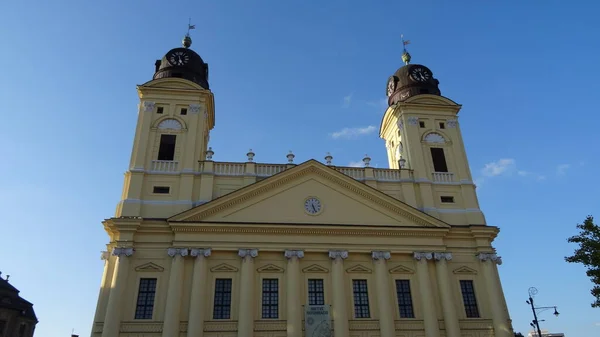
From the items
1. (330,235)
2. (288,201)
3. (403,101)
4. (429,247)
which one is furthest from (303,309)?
(403,101)

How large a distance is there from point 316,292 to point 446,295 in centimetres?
658

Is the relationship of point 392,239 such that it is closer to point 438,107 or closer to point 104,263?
point 438,107

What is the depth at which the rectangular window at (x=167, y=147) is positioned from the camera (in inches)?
974

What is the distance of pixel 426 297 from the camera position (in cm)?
2133

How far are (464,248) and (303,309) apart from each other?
9750 millimetres

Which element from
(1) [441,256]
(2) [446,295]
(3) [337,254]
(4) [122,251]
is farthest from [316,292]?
(4) [122,251]

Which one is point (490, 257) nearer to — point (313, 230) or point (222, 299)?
point (313, 230)

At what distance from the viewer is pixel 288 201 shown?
23172 millimetres

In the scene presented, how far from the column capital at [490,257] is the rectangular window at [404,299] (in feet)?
14.3

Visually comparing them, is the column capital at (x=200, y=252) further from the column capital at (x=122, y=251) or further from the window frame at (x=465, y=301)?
the window frame at (x=465, y=301)

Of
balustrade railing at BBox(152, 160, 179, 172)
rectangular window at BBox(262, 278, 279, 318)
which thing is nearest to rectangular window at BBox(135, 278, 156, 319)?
rectangular window at BBox(262, 278, 279, 318)

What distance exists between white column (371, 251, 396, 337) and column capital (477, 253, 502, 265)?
16.8 feet

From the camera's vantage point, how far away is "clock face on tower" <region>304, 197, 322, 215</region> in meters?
23.1

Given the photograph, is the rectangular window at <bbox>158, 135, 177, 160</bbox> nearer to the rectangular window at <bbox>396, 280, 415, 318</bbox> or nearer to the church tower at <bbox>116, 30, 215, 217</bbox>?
the church tower at <bbox>116, 30, 215, 217</bbox>
